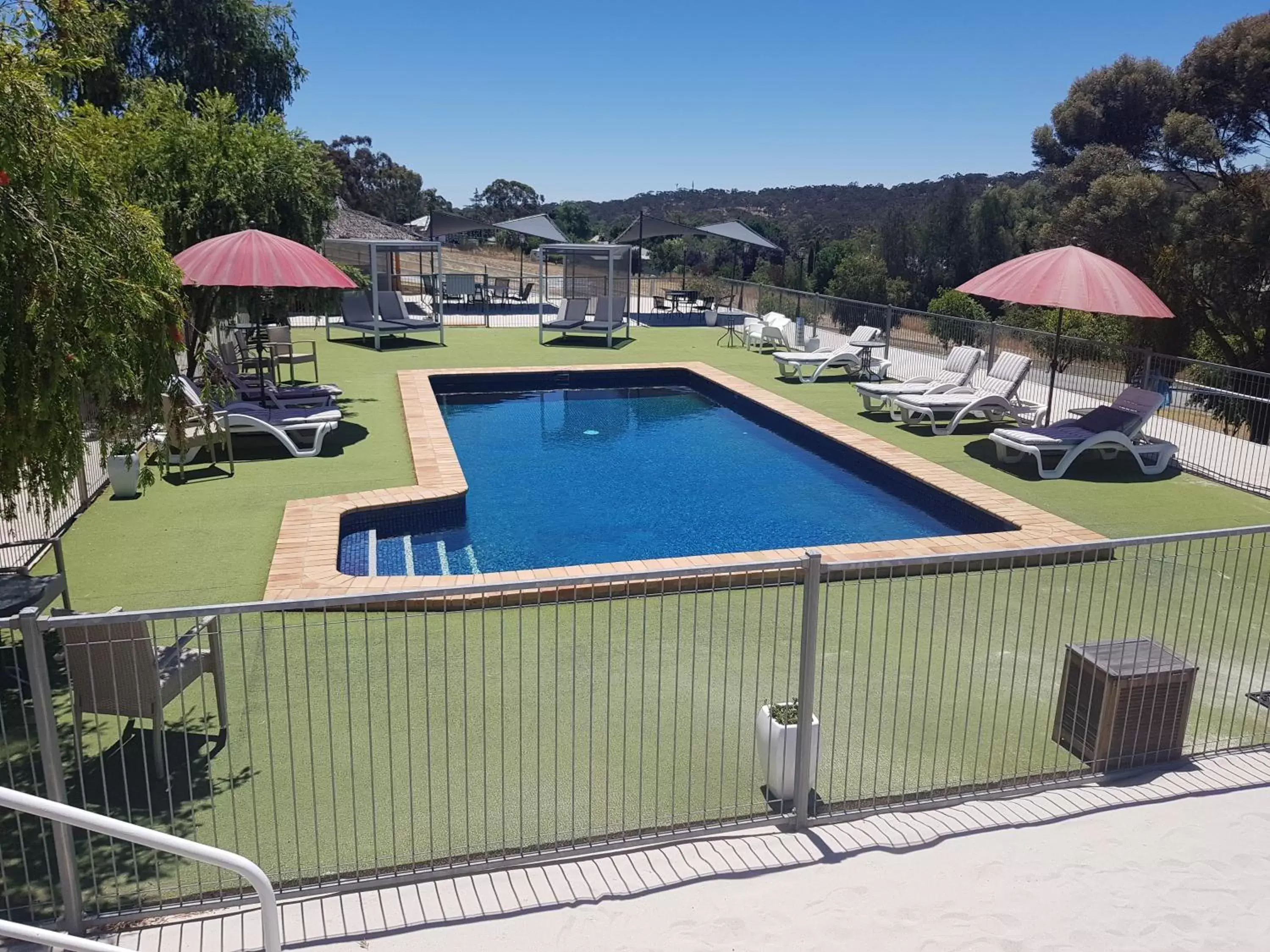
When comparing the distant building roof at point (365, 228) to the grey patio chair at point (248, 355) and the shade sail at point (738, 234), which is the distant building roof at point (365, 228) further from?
the grey patio chair at point (248, 355)

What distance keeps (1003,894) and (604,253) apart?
60.2 feet

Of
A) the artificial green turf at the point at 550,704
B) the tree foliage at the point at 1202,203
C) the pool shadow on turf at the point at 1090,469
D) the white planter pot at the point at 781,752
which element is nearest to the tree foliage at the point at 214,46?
the tree foliage at the point at 1202,203

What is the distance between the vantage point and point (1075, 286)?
1023cm

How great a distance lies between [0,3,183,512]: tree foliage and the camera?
378 cm

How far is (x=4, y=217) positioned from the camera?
3.70 metres

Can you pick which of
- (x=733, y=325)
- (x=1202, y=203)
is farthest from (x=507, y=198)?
(x=1202, y=203)

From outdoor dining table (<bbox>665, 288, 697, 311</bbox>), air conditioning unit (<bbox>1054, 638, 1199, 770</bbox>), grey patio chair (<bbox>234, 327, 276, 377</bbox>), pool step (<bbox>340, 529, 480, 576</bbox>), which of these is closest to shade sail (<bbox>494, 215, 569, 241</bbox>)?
outdoor dining table (<bbox>665, 288, 697, 311</bbox>)

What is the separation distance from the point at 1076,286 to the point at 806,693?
7673 mm

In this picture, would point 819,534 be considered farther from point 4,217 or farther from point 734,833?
point 4,217

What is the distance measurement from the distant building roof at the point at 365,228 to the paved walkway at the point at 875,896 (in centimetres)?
3036

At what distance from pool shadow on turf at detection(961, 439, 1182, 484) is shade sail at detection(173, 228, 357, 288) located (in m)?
7.70

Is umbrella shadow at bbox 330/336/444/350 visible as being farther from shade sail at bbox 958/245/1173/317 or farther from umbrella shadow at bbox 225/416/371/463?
shade sail at bbox 958/245/1173/317

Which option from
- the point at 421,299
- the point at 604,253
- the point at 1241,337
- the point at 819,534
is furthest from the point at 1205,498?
the point at 421,299

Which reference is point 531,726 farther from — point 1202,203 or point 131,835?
point 1202,203
